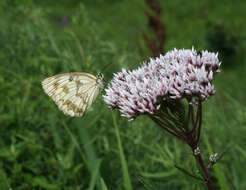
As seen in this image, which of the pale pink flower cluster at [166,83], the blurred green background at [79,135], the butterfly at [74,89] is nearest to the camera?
the pale pink flower cluster at [166,83]

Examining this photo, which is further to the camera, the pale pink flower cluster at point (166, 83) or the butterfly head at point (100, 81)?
the butterfly head at point (100, 81)

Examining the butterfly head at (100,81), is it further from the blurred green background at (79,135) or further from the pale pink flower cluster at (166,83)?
the pale pink flower cluster at (166,83)

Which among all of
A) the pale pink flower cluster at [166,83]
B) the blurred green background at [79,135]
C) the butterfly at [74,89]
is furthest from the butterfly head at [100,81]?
the pale pink flower cluster at [166,83]

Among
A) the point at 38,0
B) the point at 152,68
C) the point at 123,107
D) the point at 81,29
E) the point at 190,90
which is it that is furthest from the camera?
the point at 38,0

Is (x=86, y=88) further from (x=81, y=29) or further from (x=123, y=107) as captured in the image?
(x=81, y=29)

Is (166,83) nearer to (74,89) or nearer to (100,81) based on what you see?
(100,81)

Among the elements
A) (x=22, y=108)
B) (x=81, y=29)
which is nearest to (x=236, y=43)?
(x=81, y=29)
